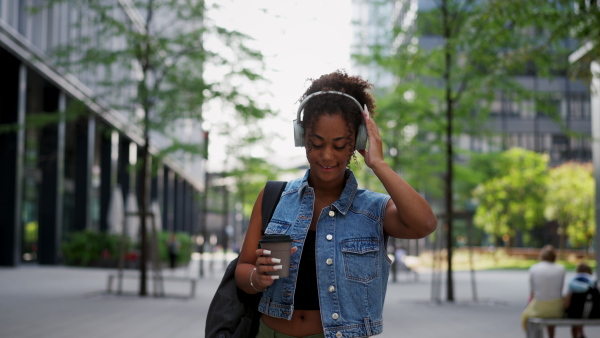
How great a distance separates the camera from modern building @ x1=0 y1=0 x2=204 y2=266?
25.7m

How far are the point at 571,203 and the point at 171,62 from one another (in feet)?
132

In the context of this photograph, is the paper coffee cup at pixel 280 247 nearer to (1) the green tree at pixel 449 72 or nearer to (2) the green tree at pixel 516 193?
(1) the green tree at pixel 449 72

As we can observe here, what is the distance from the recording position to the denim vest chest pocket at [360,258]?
9.48 feet

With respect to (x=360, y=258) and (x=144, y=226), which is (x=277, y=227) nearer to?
(x=360, y=258)

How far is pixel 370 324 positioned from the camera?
2.91 m

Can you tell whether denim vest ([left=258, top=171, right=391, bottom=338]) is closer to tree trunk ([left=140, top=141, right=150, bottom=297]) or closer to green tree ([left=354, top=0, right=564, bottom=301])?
green tree ([left=354, top=0, right=564, bottom=301])

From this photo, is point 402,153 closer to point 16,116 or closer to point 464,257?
point 16,116

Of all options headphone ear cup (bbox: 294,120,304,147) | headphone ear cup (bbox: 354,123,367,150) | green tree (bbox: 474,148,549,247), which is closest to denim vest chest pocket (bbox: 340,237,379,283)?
headphone ear cup (bbox: 354,123,367,150)

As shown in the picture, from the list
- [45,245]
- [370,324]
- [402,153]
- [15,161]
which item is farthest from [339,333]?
[45,245]

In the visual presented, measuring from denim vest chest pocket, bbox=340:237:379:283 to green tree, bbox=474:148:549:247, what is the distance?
1951 inches

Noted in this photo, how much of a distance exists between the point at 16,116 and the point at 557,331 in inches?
877

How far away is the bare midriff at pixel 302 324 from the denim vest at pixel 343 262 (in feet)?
0.18

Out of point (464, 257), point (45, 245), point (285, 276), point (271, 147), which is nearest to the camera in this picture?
point (285, 276)

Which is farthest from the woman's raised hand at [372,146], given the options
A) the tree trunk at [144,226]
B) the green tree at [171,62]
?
the tree trunk at [144,226]
